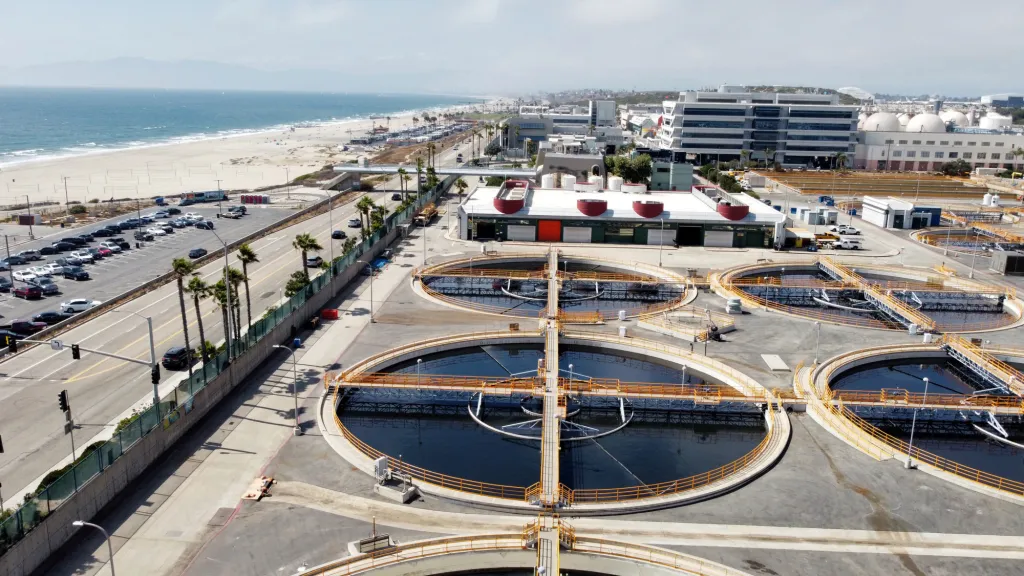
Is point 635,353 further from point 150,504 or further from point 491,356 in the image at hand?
point 150,504

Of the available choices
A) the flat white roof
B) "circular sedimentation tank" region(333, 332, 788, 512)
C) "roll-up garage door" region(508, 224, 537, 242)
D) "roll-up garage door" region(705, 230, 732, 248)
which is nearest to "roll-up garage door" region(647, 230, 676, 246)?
the flat white roof

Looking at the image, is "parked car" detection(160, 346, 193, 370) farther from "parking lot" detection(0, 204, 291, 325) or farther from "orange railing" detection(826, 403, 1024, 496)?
"orange railing" detection(826, 403, 1024, 496)

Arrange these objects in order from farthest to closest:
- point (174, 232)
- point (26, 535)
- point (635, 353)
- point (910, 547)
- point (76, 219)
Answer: point (76, 219) < point (174, 232) < point (635, 353) < point (910, 547) < point (26, 535)

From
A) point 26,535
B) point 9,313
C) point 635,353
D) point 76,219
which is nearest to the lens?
point 26,535

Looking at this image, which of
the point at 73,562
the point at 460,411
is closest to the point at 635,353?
the point at 460,411

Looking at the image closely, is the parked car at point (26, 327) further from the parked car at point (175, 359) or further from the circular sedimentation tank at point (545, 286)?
the circular sedimentation tank at point (545, 286)

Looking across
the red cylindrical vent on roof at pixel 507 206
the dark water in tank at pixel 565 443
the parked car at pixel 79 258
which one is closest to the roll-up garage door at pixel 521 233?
the red cylindrical vent on roof at pixel 507 206
